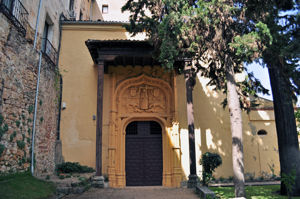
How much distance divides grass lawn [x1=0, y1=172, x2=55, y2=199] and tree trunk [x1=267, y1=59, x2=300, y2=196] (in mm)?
6682

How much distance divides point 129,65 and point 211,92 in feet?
12.9

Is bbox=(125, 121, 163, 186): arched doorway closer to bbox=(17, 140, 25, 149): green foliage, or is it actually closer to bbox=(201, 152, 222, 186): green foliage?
bbox=(201, 152, 222, 186): green foliage

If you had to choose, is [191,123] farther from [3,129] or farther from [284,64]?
[3,129]

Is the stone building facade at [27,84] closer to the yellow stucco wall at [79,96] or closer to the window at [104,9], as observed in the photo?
the yellow stucco wall at [79,96]

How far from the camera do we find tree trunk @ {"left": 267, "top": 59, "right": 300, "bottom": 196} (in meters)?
7.20

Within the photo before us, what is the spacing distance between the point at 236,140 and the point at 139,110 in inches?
207

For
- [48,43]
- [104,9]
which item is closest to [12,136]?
[48,43]

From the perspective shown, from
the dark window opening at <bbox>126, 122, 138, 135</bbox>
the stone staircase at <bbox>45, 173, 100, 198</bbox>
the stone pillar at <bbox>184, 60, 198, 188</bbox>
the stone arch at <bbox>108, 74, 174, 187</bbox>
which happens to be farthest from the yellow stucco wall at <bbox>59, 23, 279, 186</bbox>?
the stone staircase at <bbox>45, 173, 100, 198</bbox>

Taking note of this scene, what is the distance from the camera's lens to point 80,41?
11547mm

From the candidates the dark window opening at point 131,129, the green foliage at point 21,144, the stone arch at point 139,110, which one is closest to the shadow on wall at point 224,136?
the stone arch at point 139,110

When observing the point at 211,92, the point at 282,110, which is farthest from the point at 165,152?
the point at 282,110

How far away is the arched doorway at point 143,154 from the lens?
1014 centimetres

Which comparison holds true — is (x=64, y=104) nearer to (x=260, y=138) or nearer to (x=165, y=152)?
(x=165, y=152)

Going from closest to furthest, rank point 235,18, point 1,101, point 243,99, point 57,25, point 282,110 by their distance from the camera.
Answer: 1. point 1,101
2. point 235,18
3. point 282,110
4. point 243,99
5. point 57,25
